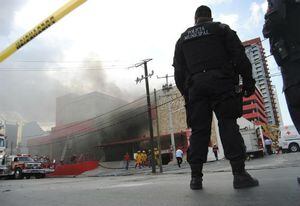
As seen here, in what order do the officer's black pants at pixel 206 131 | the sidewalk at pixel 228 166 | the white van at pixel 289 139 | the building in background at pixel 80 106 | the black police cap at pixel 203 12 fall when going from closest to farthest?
the officer's black pants at pixel 206 131 → the black police cap at pixel 203 12 → the sidewalk at pixel 228 166 → the white van at pixel 289 139 → the building in background at pixel 80 106

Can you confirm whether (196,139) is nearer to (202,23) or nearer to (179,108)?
(202,23)

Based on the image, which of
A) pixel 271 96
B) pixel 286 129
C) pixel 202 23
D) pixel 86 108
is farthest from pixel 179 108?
pixel 271 96

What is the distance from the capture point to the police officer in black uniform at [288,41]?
8.69ft

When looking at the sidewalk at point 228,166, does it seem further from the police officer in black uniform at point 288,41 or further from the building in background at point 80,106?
the building in background at point 80,106

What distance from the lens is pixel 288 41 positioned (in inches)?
107

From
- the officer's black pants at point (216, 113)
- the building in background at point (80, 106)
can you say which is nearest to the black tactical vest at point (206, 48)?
the officer's black pants at point (216, 113)

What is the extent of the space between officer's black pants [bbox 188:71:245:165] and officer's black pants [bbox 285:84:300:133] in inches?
15.6

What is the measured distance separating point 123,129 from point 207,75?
145 feet

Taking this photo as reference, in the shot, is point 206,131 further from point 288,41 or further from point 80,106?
point 80,106

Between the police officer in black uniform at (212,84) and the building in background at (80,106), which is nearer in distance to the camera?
the police officer in black uniform at (212,84)

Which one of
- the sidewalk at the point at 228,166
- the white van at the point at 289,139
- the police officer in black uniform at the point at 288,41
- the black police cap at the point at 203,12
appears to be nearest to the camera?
the police officer in black uniform at the point at 288,41

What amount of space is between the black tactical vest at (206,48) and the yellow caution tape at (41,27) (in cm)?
337

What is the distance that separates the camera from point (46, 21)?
629 cm

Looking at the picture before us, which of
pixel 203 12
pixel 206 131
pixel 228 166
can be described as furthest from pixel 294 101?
pixel 228 166
